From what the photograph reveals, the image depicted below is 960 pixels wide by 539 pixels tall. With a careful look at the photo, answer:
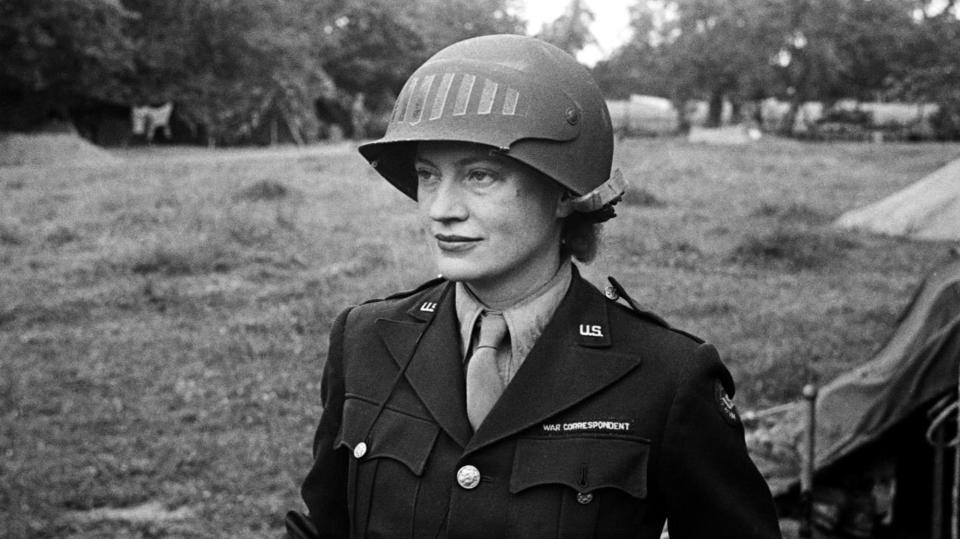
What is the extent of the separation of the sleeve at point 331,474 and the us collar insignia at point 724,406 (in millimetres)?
706

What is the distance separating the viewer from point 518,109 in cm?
186

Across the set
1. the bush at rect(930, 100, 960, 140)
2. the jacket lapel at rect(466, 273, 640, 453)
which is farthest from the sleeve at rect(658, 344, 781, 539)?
the bush at rect(930, 100, 960, 140)

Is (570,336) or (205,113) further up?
(570,336)

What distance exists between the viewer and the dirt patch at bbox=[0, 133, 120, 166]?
25.1 meters

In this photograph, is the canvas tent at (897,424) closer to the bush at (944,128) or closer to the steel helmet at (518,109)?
the steel helmet at (518,109)

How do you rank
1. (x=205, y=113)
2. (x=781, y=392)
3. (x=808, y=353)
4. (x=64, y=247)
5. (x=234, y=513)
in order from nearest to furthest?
(x=234, y=513) → (x=781, y=392) → (x=808, y=353) → (x=64, y=247) → (x=205, y=113)

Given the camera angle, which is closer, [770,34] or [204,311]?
[204,311]

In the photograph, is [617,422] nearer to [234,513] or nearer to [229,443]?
[234,513]

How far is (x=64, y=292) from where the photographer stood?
10.1 m

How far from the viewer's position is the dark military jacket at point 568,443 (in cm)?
182

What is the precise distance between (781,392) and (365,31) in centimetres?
2862

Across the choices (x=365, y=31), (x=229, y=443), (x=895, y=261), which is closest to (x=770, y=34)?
(x=365, y=31)

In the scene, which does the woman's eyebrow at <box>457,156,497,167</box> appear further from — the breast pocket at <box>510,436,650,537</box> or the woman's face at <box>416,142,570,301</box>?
the breast pocket at <box>510,436,650,537</box>

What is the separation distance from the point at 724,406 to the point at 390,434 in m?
0.58
